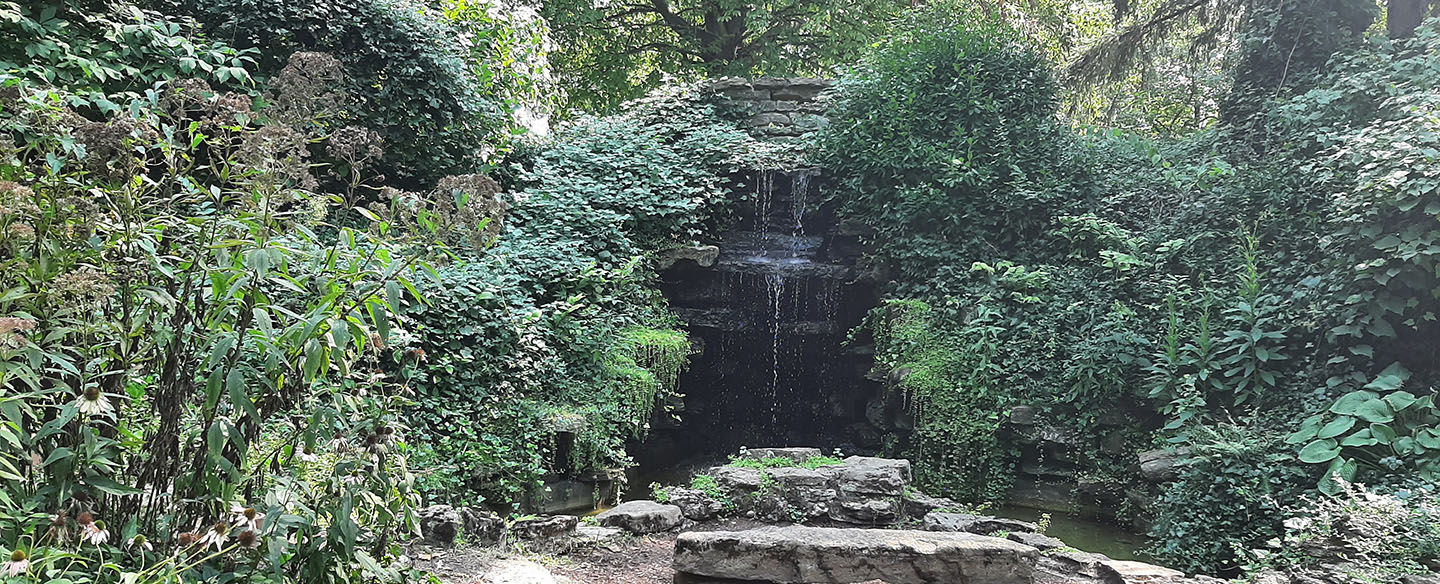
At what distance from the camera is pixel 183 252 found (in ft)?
7.45

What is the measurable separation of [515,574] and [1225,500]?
437cm

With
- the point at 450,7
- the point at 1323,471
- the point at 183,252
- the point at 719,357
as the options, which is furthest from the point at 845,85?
the point at 183,252

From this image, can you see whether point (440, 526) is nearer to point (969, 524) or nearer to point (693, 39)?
point (969, 524)

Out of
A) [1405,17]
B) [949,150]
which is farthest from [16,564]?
[1405,17]

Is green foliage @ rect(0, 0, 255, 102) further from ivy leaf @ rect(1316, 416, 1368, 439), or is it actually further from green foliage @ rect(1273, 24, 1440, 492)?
green foliage @ rect(1273, 24, 1440, 492)

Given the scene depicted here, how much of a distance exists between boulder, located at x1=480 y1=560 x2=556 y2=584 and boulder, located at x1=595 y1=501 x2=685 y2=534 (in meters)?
1.31

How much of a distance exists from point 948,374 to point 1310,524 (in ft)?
10.4

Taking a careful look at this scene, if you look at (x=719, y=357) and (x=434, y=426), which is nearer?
(x=434, y=426)

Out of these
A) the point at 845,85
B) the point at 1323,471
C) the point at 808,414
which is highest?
the point at 845,85

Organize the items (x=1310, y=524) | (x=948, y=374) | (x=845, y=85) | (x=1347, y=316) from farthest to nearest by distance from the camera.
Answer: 1. (x=845, y=85)
2. (x=948, y=374)
3. (x=1347, y=316)
4. (x=1310, y=524)

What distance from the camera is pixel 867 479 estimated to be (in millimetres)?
5641

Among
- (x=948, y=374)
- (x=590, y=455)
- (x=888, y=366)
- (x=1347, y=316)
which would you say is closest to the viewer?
(x=1347, y=316)

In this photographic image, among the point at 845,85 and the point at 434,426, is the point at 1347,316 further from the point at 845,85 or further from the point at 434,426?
the point at 434,426

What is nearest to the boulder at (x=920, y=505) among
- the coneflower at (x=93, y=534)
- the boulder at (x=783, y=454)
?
the boulder at (x=783, y=454)
